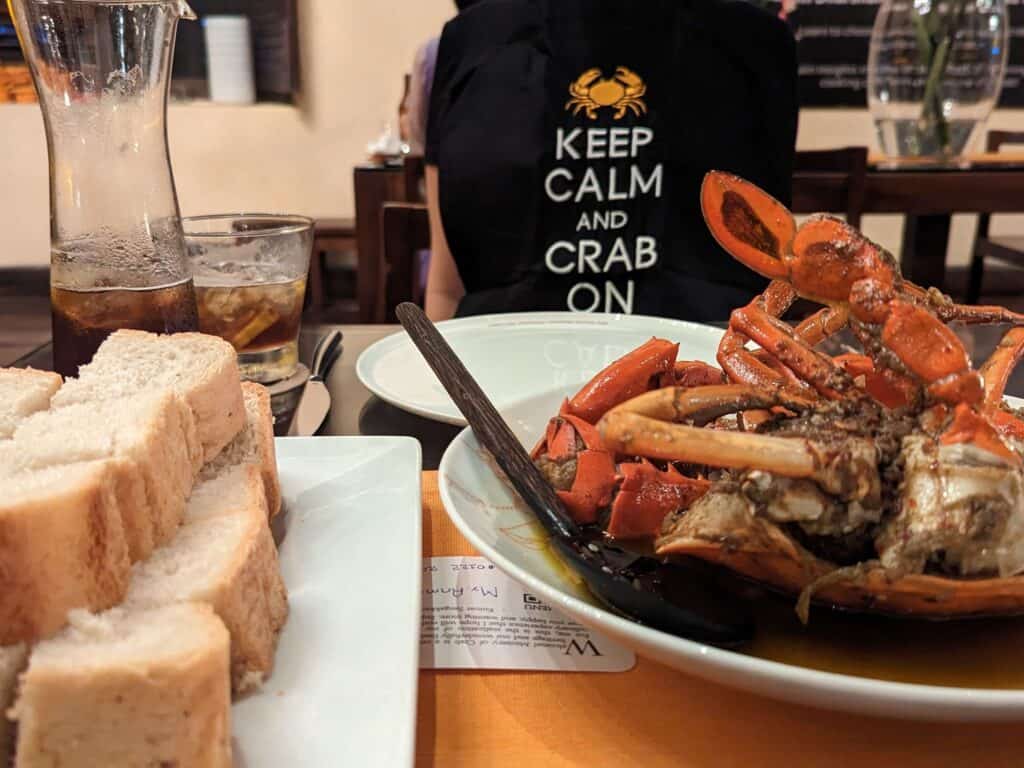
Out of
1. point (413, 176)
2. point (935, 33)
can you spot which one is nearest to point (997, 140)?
point (935, 33)

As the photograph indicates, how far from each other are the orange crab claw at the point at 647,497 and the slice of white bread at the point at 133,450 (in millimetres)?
357

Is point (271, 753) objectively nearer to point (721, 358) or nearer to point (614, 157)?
point (721, 358)

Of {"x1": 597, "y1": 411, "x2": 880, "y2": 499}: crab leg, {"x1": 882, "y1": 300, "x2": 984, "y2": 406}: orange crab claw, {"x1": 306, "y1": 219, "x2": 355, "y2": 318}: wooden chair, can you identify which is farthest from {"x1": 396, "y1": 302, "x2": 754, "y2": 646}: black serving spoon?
{"x1": 306, "y1": 219, "x2": 355, "y2": 318}: wooden chair

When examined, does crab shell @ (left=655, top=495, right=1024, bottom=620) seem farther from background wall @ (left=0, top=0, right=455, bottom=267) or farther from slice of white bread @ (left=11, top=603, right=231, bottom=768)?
background wall @ (left=0, top=0, right=455, bottom=267)

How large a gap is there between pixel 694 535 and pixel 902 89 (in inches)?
114

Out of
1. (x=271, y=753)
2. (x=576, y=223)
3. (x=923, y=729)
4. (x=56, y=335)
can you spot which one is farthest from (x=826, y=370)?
(x=576, y=223)

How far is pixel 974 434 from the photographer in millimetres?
492

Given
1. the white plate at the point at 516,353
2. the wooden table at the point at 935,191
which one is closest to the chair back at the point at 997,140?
the wooden table at the point at 935,191

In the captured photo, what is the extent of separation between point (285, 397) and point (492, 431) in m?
0.51

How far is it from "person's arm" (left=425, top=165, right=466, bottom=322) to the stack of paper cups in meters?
2.63

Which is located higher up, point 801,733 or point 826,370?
point 826,370

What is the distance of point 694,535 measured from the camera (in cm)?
55

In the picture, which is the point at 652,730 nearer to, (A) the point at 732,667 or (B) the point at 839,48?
(A) the point at 732,667

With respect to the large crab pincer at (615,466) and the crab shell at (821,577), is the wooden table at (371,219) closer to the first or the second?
the large crab pincer at (615,466)
